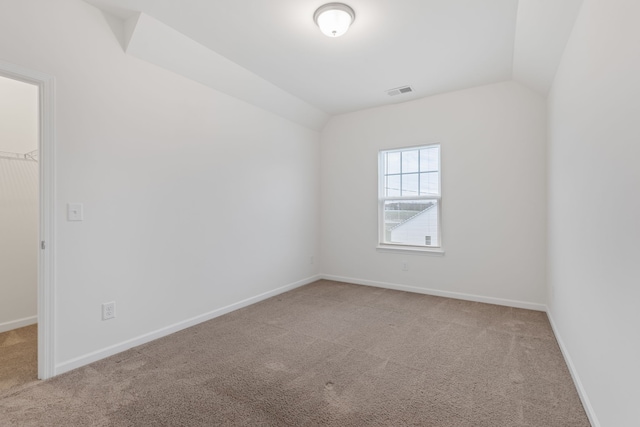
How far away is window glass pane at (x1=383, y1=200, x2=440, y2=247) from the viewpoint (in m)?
4.22

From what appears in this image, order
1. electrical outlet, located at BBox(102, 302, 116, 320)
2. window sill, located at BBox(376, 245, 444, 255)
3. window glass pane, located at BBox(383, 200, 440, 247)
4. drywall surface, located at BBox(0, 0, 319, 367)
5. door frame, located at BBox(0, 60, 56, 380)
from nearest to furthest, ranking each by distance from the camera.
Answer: door frame, located at BBox(0, 60, 56, 380)
drywall surface, located at BBox(0, 0, 319, 367)
electrical outlet, located at BBox(102, 302, 116, 320)
window sill, located at BBox(376, 245, 444, 255)
window glass pane, located at BBox(383, 200, 440, 247)

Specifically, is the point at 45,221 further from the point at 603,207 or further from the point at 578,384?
the point at 578,384

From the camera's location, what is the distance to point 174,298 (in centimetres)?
293

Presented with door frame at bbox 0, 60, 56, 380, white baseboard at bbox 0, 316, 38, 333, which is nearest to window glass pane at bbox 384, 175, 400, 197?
door frame at bbox 0, 60, 56, 380

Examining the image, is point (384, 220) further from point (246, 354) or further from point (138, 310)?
point (138, 310)

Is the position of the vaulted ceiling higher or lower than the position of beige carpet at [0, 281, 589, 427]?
higher

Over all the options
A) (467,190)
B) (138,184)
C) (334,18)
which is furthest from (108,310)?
(467,190)

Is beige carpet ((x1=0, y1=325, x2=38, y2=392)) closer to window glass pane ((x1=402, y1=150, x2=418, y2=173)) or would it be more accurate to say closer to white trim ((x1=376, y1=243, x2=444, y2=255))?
white trim ((x1=376, y1=243, x2=444, y2=255))

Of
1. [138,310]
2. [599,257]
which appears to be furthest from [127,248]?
[599,257]

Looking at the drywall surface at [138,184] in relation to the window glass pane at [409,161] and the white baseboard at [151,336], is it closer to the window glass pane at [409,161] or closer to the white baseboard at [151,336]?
the white baseboard at [151,336]

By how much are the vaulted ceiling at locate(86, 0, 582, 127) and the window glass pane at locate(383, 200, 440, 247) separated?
1611mm

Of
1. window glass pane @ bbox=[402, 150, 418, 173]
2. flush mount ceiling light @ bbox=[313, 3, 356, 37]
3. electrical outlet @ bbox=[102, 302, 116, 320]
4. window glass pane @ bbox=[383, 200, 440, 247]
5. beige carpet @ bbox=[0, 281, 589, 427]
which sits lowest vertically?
beige carpet @ bbox=[0, 281, 589, 427]

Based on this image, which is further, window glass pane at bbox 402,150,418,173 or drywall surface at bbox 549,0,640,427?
window glass pane at bbox 402,150,418,173

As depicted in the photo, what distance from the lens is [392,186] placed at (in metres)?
4.56
